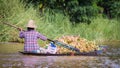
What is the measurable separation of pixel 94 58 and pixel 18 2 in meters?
7.68

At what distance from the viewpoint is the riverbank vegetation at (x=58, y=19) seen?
20.6 meters

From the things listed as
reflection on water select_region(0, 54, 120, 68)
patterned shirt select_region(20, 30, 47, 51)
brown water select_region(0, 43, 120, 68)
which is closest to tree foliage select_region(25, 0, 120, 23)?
brown water select_region(0, 43, 120, 68)

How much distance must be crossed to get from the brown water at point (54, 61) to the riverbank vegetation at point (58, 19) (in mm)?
3918

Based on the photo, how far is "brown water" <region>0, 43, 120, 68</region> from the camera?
533 inches

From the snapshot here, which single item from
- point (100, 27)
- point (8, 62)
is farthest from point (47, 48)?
point (100, 27)

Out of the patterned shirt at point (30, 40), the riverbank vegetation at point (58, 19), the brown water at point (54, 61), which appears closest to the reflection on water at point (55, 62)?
the brown water at point (54, 61)

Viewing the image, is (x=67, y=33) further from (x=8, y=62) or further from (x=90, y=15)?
(x=8, y=62)

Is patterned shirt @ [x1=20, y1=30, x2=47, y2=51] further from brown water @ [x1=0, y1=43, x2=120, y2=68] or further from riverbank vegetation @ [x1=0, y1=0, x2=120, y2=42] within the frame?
riverbank vegetation @ [x1=0, y1=0, x2=120, y2=42]

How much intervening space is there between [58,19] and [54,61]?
9311mm

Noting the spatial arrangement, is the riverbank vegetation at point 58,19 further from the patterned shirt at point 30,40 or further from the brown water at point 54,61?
the patterned shirt at point 30,40

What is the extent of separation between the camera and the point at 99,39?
77.2ft

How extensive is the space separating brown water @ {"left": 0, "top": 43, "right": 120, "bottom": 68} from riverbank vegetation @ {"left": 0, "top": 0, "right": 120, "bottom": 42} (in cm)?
392

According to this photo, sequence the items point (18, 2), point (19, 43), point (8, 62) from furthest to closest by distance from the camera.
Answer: point (18, 2) < point (19, 43) < point (8, 62)

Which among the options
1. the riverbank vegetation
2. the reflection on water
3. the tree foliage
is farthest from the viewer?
the tree foliage
